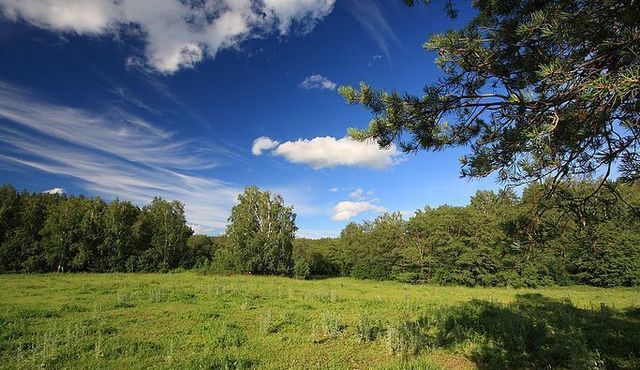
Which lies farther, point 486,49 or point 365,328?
point 365,328

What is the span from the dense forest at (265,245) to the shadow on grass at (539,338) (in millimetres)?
20129

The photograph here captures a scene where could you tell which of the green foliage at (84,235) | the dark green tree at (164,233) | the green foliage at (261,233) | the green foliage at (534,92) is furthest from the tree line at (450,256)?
the green foliage at (84,235)

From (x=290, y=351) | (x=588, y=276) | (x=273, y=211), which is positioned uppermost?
(x=273, y=211)

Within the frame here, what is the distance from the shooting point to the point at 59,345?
933 cm

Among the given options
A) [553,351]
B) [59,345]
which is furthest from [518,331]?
[59,345]

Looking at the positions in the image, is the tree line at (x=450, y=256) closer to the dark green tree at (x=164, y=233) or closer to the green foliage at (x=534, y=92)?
the green foliage at (x=534, y=92)

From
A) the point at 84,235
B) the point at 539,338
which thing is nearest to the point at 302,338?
the point at 539,338

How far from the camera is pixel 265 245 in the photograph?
43.8 meters

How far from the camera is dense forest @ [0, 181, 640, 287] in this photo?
122 ft

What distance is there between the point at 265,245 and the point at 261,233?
1726 mm

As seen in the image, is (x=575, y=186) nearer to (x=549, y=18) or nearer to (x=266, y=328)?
(x=549, y=18)

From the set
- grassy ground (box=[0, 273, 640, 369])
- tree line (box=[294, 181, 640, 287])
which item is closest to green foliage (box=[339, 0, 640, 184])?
grassy ground (box=[0, 273, 640, 369])

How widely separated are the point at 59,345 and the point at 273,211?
36.4 m

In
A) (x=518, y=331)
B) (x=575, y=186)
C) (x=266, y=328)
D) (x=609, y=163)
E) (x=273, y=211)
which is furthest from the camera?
(x=273, y=211)
